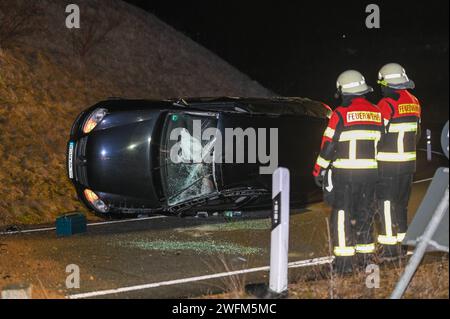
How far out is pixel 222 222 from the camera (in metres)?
9.84

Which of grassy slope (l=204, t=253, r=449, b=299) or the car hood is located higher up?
the car hood

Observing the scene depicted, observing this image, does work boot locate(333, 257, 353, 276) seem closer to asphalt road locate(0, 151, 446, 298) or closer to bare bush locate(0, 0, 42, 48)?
asphalt road locate(0, 151, 446, 298)

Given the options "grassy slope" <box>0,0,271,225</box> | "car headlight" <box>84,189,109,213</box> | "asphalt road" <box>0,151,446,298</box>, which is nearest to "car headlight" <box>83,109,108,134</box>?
"car headlight" <box>84,189,109,213</box>

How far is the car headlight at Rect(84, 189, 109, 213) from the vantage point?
862cm

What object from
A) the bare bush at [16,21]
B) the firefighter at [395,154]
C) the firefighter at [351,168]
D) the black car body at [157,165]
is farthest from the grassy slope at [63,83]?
the firefighter at [395,154]

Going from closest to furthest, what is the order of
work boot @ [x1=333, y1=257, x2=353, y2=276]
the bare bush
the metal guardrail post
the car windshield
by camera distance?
the metal guardrail post
work boot @ [x1=333, y1=257, x2=353, y2=276]
the car windshield
the bare bush

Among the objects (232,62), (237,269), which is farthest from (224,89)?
(237,269)

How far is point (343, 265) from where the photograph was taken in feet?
21.6

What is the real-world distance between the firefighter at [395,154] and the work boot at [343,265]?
84 centimetres

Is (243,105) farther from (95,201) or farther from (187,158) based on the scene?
(95,201)

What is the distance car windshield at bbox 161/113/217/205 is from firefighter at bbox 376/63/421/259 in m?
2.19

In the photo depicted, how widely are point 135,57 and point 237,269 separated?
Answer: 1249cm

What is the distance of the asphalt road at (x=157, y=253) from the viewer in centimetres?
667

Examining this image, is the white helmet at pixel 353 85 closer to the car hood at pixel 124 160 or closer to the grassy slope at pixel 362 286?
the grassy slope at pixel 362 286
